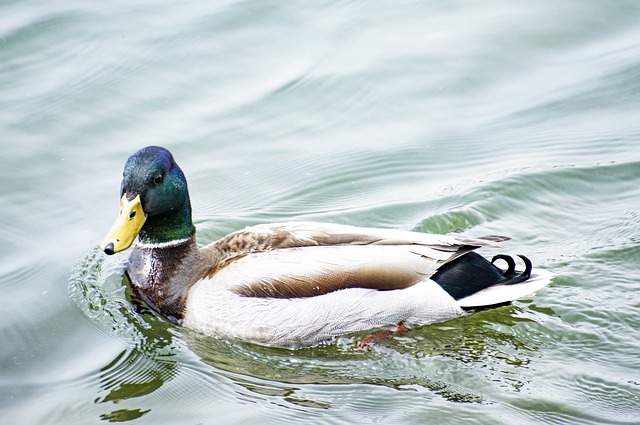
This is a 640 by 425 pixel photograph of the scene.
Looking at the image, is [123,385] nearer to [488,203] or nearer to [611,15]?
[488,203]

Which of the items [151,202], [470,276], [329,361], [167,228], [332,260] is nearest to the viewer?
[329,361]

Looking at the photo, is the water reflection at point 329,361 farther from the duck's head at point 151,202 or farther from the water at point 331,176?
the duck's head at point 151,202

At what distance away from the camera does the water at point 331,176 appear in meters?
6.18

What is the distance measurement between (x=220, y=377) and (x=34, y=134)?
4.20 metres

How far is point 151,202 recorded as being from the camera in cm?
703

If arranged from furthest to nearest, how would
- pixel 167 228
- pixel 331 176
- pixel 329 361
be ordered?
pixel 331 176, pixel 167 228, pixel 329 361

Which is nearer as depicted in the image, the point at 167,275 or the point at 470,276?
the point at 470,276

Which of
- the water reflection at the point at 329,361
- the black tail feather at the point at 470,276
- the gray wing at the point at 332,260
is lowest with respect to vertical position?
the water reflection at the point at 329,361

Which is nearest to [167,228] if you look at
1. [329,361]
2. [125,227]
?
[125,227]

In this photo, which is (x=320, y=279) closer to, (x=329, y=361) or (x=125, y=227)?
(x=329, y=361)

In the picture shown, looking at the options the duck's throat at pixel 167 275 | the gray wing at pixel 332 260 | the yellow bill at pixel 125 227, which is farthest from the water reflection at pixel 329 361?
the yellow bill at pixel 125 227

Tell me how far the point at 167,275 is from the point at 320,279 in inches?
48.5

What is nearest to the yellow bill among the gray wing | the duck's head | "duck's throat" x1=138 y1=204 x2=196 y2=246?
the duck's head

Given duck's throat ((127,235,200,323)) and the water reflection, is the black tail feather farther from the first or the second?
duck's throat ((127,235,200,323))
